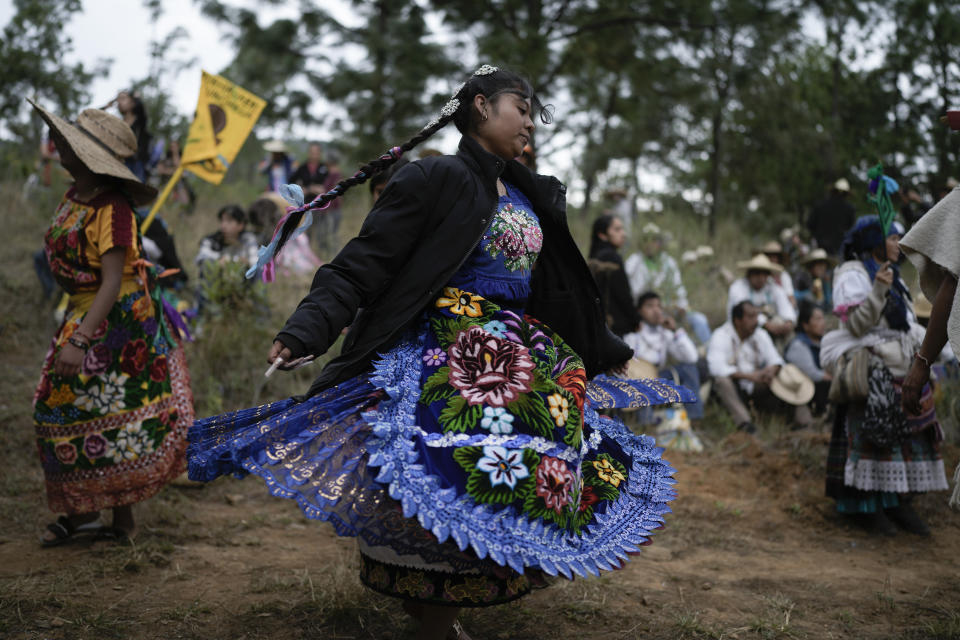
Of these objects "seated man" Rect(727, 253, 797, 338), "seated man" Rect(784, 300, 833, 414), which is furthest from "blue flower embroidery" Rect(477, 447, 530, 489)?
"seated man" Rect(727, 253, 797, 338)

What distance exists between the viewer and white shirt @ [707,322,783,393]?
7750mm

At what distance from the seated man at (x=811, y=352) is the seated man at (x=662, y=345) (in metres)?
1.13

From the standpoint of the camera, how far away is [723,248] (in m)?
14.0

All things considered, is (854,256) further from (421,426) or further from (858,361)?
(421,426)

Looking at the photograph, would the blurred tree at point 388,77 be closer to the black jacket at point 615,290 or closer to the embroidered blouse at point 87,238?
the black jacket at point 615,290

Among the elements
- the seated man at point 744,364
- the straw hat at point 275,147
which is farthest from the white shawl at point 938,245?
the straw hat at point 275,147

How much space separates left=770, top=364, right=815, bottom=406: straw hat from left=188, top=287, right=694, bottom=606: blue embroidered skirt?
5.09 m

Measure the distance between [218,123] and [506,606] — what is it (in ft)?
13.4

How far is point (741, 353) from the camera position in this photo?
785 centimetres

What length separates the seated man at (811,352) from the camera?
803 centimetres

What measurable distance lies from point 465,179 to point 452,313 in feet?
1.53

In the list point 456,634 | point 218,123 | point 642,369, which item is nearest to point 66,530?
point 456,634

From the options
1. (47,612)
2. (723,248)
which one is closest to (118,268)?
(47,612)

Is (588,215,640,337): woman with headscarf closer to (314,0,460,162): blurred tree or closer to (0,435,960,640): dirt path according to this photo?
(0,435,960,640): dirt path
